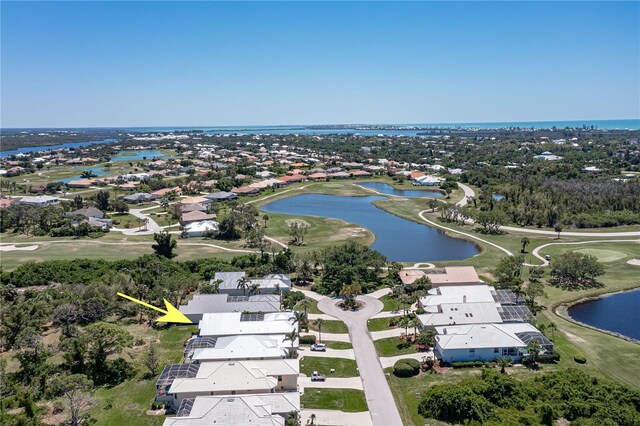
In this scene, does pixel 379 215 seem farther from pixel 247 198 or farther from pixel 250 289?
pixel 250 289

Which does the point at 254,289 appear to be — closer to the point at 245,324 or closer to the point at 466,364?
the point at 245,324

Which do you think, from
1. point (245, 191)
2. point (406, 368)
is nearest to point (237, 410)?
point (406, 368)

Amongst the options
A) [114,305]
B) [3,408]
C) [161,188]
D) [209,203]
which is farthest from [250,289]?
[161,188]

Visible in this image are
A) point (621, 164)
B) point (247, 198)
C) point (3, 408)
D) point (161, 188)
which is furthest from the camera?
point (621, 164)

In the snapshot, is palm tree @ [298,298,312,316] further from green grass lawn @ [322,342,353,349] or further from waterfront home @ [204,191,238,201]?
waterfront home @ [204,191,238,201]

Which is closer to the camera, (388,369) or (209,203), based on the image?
(388,369)

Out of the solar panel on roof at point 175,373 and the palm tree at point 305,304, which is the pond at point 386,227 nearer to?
the palm tree at point 305,304
